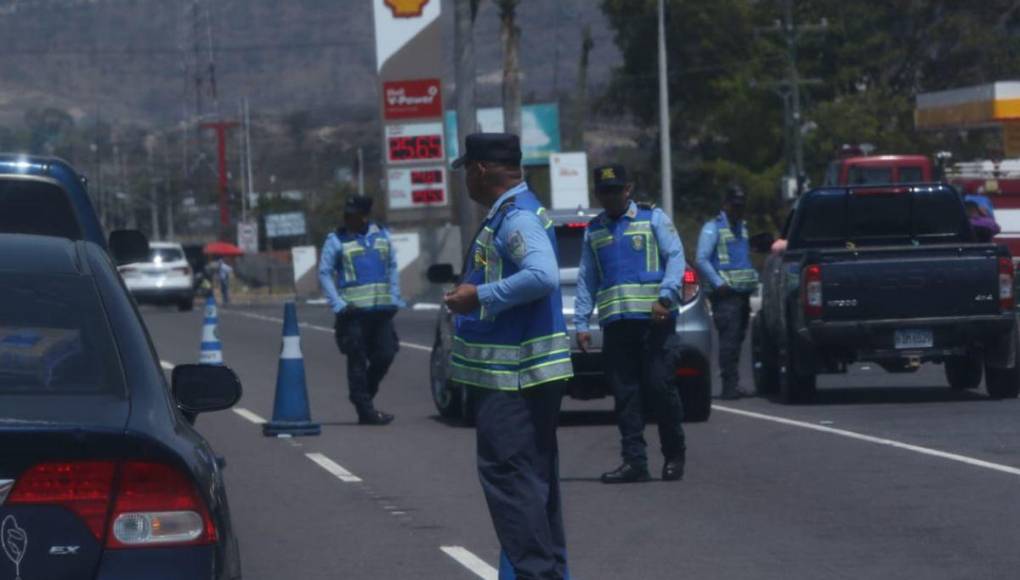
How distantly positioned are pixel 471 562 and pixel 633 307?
277 centimetres

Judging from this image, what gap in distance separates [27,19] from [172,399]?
56.5 meters

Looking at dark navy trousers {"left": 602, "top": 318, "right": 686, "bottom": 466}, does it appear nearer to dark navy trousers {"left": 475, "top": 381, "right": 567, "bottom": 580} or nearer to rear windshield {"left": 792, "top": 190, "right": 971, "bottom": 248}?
dark navy trousers {"left": 475, "top": 381, "right": 567, "bottom": 580}

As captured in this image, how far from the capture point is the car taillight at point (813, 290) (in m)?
15.9

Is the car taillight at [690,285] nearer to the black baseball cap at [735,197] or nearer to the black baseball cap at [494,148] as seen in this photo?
the black baseball cap at [735,197]

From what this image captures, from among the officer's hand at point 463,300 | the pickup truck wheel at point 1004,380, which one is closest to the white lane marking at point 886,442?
the pickup truck wheel at point 1004,380

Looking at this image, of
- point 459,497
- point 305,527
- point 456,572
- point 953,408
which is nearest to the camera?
point 456,572

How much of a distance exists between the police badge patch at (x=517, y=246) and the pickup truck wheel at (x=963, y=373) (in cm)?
1104

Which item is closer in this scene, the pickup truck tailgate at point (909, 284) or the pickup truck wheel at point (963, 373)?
the pickup truck tailgate at point (909, 284)

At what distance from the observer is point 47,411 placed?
466 centimetres

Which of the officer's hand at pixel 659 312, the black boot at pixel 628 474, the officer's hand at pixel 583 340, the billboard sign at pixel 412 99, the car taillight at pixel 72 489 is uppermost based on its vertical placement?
the billboard sign at pixel 412 99

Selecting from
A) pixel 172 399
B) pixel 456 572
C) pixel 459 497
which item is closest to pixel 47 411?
pixel 172 399

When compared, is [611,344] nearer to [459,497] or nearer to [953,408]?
[459,497]

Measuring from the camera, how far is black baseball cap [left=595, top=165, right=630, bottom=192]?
11.4m

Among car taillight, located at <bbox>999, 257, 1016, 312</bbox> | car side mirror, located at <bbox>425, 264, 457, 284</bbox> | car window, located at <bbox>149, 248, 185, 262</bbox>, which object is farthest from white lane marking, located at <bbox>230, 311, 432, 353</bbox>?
car side mirror, located at <bbox>425, 264, 457, 284</bbox>
